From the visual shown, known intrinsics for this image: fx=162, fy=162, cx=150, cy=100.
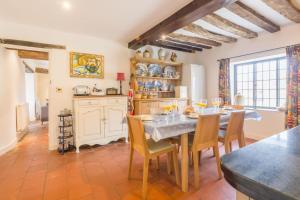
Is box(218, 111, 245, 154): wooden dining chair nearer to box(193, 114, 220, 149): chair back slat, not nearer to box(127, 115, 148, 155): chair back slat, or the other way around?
box(193, 114, 220, 149): chair back slat

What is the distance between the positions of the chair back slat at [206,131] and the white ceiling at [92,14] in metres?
1.72

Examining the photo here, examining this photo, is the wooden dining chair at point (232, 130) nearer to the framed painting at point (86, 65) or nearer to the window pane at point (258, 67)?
the window pane at point (258, 67)

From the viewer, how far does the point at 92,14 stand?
2.78 metres

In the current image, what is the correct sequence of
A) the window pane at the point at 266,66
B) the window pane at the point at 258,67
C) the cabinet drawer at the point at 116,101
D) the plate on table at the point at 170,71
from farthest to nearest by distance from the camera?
1. the plate on table at the point at 170,71
2. the window pane at the point at 258,67
3. the window pane at the point at 266,66
4. the cabinet drawer at the point at 116,101

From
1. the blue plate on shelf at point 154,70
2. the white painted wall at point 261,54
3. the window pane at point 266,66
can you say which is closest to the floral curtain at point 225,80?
the white painted wall at point 261,54

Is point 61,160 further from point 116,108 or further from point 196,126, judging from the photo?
point 196,126

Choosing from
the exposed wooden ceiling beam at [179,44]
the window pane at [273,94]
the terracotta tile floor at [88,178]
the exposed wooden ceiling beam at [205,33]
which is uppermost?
the exposed wooden ceiling beam at [179,44]

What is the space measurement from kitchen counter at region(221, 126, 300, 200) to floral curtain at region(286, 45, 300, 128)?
316cm

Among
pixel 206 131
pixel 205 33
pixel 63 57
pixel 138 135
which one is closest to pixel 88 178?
pixel 138 135

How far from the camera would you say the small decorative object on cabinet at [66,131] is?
3312mm

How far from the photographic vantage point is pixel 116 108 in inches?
144

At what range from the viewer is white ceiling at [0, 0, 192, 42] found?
2438 millimetres

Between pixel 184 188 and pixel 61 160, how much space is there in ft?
7.15

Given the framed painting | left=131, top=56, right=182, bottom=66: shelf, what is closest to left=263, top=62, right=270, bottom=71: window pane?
left=131, top=56, right=182, bottom=66: shelf
